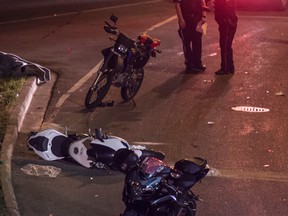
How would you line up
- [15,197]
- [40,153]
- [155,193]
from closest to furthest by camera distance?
[155,193] → [15,197] → [40,153]

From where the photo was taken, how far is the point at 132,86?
10.5 metres

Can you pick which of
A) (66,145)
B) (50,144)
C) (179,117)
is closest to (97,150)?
(66,145)

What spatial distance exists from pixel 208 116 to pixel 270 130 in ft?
3.12

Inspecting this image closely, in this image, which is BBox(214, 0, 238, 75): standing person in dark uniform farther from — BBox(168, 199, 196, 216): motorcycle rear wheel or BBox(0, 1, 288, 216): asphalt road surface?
BBox(168, 199, 196, 216): motorcycle rear wheel

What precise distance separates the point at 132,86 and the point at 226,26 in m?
2.33

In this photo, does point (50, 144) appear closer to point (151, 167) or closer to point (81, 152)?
point (81, 152)

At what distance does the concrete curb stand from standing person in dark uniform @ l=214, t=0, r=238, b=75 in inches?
127

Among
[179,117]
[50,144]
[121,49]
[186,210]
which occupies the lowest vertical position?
[179,117]

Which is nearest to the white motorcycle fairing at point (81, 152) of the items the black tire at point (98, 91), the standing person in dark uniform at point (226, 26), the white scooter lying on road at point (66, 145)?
the white scooter lying on road at point (66, 145)

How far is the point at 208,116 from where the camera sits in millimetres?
9852

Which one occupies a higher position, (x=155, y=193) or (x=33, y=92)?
(x=155, y=193)

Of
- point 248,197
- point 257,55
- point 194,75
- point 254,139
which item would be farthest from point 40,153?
point 257,55

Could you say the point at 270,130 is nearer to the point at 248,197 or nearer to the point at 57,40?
the point at 248,197

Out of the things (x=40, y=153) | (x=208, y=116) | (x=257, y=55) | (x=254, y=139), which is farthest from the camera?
(x=257, y=55)
